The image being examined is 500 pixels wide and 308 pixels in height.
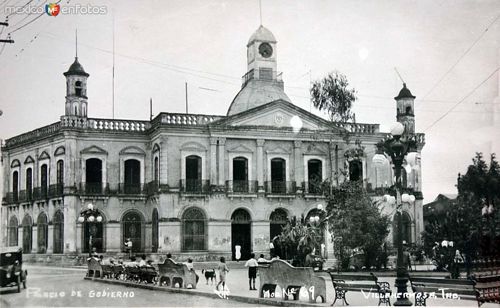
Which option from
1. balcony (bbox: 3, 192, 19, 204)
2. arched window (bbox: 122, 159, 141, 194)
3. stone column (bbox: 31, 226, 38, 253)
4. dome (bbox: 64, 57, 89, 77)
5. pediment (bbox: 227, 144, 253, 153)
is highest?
dome (bbox: 64, 57, 89, 77)

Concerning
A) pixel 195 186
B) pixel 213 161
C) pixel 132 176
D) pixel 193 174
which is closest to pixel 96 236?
pixel 132 176

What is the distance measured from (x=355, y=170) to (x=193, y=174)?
7.83 metres

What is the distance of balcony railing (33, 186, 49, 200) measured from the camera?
1246 inches

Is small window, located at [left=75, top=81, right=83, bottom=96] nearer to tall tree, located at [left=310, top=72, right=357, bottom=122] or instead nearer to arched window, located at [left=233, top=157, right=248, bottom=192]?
arched window, located at [left=233, top=157, right=248, bottom=192]

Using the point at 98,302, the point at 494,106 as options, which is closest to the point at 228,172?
the point at 494,106

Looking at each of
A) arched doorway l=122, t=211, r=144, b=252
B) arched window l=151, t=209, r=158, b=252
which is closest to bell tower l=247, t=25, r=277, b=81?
arched window l=151, t=209, r=158, b=252

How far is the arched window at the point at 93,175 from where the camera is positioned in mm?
30734

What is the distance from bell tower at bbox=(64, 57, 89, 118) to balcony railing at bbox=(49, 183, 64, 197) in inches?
126

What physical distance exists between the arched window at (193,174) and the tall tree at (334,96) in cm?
567

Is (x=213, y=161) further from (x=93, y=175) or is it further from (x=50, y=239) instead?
(x=50, y=239)

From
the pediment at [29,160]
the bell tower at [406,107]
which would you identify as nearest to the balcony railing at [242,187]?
the bell tower at [406,107]

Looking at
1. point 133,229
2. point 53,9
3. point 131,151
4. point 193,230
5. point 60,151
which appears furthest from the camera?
point 131,151

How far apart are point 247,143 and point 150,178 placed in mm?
4558

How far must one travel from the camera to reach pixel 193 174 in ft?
101
